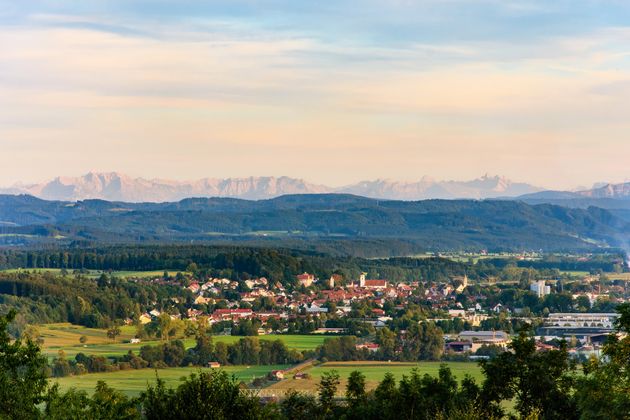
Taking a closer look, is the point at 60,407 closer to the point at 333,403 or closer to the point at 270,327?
the point at 333,403

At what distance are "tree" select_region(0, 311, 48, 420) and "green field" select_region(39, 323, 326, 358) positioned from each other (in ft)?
133

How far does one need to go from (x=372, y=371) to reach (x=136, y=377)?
1120 centimetres

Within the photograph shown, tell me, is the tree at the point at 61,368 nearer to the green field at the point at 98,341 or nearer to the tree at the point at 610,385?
the green field at the point at 98,341

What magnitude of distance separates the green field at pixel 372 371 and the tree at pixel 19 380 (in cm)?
2554

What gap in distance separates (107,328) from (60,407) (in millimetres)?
58831

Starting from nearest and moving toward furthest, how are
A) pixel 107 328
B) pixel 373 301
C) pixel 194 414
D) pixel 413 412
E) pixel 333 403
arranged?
pixel 194 414 → pixel 413 412 → pixel 333 403 → pixel 107 328 → pixel 373 301

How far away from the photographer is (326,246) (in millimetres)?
173000

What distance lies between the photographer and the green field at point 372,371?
52016 millimetres

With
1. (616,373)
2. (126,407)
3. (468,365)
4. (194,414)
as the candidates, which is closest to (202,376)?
(194,414)

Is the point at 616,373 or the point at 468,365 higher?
the point at 616,373

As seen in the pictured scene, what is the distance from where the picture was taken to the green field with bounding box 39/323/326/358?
68.0 meters

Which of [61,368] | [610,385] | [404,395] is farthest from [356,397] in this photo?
[61,368]

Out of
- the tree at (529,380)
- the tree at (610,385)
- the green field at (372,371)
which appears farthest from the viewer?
the green field at (372,371)

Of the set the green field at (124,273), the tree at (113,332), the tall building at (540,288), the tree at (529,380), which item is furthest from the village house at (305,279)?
the tree at (529,380)
